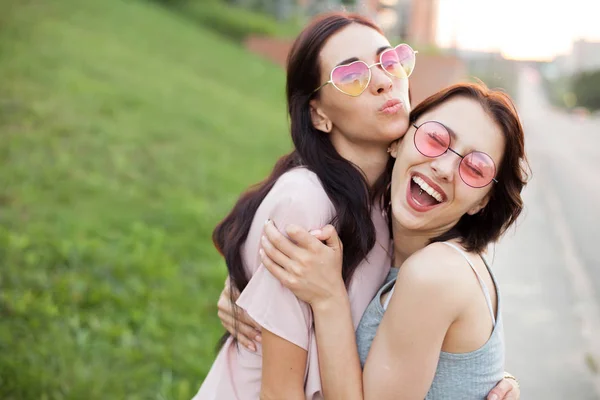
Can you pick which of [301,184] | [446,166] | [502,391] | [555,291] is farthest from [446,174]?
[555,291]

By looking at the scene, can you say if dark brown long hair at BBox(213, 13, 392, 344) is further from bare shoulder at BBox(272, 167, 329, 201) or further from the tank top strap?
the tank top strap

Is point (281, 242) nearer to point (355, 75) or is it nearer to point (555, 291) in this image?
point (355, 75)

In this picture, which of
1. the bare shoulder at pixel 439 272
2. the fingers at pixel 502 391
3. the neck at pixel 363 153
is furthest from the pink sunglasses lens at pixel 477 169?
the fingers at pixel 502 391

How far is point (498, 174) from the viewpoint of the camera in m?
1.98

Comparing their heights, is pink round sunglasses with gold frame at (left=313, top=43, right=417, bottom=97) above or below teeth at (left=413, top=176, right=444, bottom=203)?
above

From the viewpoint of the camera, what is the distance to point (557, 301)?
5570mm

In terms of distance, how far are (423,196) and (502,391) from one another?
0.63 metres

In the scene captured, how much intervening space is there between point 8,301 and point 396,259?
8.87 feet

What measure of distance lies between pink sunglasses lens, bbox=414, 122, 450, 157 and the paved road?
1.67 ft

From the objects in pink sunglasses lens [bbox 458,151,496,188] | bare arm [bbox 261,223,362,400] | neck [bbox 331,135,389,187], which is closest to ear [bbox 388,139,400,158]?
neck [bbox 331,135,389,187]

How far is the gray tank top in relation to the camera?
6.14ft

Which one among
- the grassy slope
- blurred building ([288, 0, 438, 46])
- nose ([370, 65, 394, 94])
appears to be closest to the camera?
nose ([370, 65, 394, 94])

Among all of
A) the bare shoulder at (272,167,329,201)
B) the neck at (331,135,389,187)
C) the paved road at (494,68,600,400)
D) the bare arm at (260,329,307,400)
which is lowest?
the paved road at (494,68,600,400)

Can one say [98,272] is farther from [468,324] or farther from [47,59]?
[47,59]
